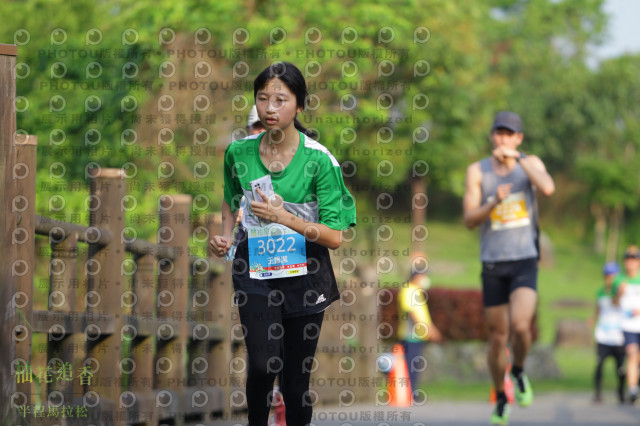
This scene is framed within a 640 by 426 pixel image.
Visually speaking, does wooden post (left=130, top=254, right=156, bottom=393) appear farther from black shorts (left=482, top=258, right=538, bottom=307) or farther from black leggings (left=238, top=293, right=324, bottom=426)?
black shorts (left=482, top=258, right=538, bottom=307)

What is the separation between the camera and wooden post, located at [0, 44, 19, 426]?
5.28 meters

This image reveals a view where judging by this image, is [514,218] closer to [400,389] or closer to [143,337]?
[143,337]

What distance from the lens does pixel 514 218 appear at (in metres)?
8.59

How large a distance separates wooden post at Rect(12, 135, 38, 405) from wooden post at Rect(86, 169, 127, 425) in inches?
49.7

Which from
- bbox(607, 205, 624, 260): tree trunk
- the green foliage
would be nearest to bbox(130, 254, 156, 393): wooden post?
the green foliage

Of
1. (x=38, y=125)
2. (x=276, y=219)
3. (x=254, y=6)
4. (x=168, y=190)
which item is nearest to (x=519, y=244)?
(x=276, y=219)

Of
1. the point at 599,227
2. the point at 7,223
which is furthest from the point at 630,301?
the point at 599,227

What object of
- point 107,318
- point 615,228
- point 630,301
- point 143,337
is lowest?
point 630,301

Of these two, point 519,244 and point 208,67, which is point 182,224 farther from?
point 208,67

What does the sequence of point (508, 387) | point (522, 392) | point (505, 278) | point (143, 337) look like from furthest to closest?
point (508, 387) → point (522, 392) → point (505, 278) → point (143, 337)

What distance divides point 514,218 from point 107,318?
10.8 feet

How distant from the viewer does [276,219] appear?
509 centimetres

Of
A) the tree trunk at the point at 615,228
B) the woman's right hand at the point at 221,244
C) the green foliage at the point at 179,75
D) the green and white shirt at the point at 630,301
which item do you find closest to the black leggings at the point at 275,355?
the woman's right hand at the point at 221,244

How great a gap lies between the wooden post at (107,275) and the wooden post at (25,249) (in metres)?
1.26
